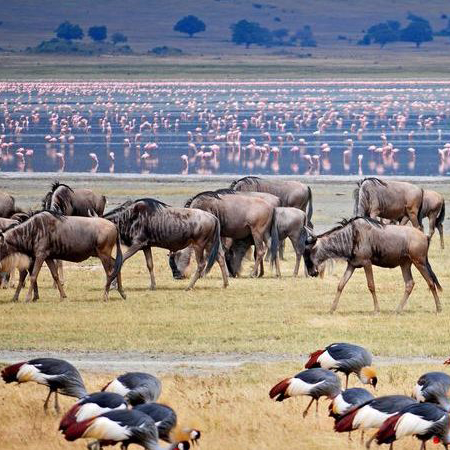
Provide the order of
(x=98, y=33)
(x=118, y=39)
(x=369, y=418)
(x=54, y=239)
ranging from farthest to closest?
(x=98, y=33) < (x=118, y=39) < (x=54, y=239) < (x=369, y=418)

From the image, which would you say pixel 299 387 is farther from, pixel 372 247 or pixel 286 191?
pixel 286 191

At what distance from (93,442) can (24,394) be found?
2.77 metres

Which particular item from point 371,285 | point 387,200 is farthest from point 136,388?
point 387,200

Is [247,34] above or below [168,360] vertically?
below

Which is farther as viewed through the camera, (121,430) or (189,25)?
(189,25)

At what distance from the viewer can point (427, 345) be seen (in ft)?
49.6

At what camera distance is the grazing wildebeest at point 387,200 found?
23.7 metres

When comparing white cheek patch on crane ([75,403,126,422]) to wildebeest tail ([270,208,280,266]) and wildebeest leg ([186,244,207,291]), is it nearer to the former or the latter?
wildebeest leg ([186,244,207,291])

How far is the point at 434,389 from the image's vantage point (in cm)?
1069

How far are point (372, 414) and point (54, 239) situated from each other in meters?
8.96

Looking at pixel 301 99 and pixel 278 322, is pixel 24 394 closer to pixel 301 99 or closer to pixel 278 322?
pixel 278 322

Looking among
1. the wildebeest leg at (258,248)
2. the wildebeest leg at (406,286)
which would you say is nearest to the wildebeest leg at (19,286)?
the wildebeest leg at (258,248)

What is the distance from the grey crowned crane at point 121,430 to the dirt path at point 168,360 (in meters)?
4.39

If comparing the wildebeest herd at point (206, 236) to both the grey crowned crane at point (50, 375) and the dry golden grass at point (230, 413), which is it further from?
the grey crowned crane at point (50, 375)
